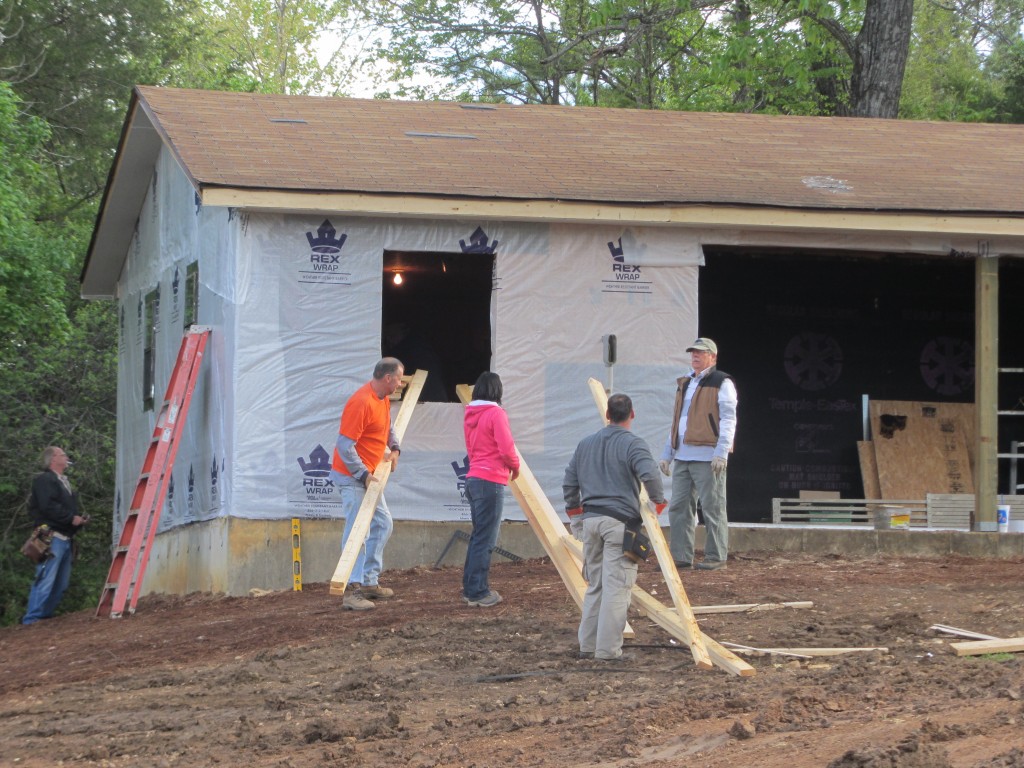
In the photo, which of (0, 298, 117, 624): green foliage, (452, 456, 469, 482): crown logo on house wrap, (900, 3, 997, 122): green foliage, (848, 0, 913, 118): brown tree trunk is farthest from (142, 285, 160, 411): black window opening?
(900, 3, 997, 122): green foliage

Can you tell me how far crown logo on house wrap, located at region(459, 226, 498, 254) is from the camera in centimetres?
1311

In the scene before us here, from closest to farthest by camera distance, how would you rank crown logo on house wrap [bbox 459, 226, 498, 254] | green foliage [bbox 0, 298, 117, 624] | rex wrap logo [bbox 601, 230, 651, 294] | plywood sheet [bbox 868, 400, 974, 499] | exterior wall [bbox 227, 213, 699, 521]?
exterior wall [bbox 227, 213, 699, 521], crown logo on house wrap [bbox 459, 226, 498, 254], rex wrap logo [bbox 601, 230, 651, 294], plywood sheet [bbox 868, 400, 974, 499], green foliage [bbox 0, 298, 117, 624]

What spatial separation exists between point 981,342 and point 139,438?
9.77 metres

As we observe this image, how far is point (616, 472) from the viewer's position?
349 inches

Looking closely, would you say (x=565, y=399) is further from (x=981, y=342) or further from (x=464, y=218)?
(x=981, y=342)

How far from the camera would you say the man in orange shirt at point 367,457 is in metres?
10.9

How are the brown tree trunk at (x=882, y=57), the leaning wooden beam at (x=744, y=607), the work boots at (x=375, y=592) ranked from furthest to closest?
the brown tree trunk at (x=882, y=57)
the work boots at (x=375, y=592)
the leaning wooden beam at (x=744, y=607)

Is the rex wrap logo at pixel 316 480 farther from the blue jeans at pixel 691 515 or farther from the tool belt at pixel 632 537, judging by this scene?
the tool belt at pixel 632 537

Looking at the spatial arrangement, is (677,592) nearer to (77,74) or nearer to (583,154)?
(583,154)

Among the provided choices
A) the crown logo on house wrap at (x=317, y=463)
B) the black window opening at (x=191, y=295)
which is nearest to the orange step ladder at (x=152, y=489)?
the black window opening at (x=191, y=295)

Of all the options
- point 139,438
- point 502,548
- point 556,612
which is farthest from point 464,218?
point 139,438

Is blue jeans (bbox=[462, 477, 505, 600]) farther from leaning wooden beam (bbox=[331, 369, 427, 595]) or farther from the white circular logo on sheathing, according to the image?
the white circular logo on sheathing

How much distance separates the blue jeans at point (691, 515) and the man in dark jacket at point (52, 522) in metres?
6.73

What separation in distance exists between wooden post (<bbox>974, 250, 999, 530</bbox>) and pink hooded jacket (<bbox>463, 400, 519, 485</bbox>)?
18.1ft
